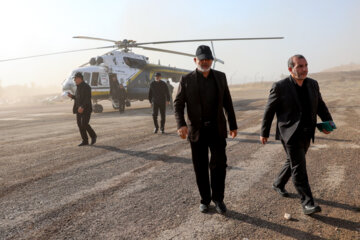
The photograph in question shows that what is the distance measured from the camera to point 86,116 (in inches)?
287

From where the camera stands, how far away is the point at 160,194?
4.01m

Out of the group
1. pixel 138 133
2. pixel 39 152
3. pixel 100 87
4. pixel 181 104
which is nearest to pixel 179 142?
pixel 138 133

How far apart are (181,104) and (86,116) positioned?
4.68 m

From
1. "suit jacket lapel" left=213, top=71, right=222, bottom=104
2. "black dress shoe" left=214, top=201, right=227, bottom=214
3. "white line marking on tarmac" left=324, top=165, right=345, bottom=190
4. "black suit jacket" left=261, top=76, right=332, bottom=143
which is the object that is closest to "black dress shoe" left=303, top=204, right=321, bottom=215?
"black suit jacket" left=261, top=76, right=332, bottom=143

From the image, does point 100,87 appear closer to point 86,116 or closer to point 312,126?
point 86,116

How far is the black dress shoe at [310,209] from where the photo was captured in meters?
3.06

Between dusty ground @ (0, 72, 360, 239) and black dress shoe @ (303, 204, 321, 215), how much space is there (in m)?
0.08

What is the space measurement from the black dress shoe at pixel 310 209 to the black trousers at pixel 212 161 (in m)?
0.98

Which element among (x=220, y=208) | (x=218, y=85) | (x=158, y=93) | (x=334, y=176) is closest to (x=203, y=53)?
(x=218, y=85)

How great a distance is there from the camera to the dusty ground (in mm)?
2976

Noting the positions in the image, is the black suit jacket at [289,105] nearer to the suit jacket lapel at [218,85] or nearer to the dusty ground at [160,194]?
the suit jacket lapel at [218,85]

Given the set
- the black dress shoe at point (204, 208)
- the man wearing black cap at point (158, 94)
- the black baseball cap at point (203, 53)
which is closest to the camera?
the black baseball cap at point (203, 53)

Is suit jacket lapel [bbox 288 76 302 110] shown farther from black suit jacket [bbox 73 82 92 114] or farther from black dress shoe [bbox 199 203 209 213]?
black suit jacket [bbox 73 82 92 114]

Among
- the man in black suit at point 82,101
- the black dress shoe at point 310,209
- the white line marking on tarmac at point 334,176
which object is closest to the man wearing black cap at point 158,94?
the man in black suit at point 82,101
